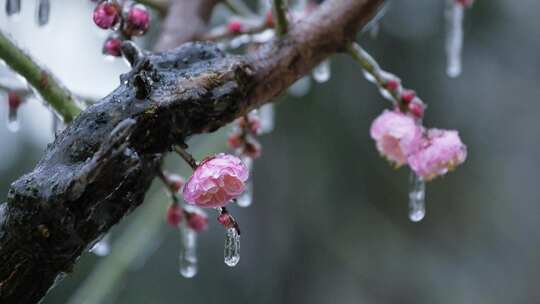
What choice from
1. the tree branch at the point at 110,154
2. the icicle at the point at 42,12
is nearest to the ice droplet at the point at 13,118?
the icicle at the point at 42,12

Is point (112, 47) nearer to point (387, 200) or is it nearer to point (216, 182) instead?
point (216, 182)

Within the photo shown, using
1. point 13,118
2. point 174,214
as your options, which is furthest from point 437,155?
point 13,118

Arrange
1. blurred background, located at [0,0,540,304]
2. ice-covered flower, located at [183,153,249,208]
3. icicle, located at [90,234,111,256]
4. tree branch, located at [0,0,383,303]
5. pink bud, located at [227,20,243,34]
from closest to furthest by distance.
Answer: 1. tree branch, located at [0,0,383,303]
2. ice-covered flower, located at [183,153,249,208]
3. icicle, located at [90,234,111,256]
4. pink bud, located at [227,20,243,34]
5. blurred background, located at [0,0,540,304]

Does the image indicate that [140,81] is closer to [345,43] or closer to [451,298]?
[345,43]

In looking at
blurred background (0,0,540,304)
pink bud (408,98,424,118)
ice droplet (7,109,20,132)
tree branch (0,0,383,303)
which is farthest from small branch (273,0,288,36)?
blurred background (0,0,540,304)

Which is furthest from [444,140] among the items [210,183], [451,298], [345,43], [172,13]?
[451,298]

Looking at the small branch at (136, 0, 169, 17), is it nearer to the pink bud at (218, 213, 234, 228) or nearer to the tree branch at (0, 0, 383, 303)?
the tree branch at (0, 0, 383, 303)
